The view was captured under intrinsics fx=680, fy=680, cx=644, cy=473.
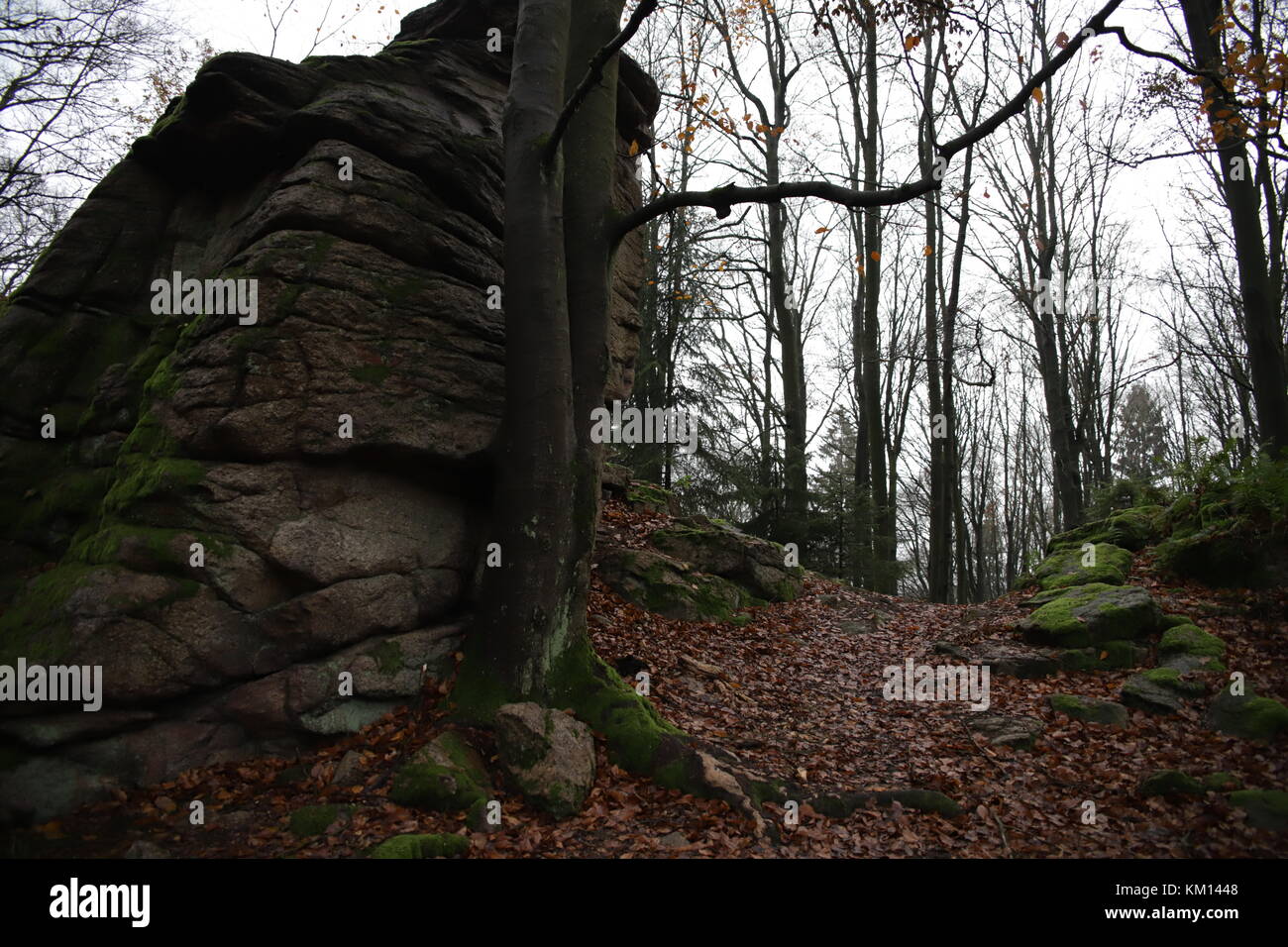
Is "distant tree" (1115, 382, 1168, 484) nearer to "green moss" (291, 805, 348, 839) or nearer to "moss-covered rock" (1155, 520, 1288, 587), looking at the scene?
"moss-covered rock" (1155, 520, 1288, 587)

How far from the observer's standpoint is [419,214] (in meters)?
7.29

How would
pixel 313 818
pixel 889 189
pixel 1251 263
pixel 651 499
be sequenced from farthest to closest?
1. pixel 651 499
2. pixel 1251 263
3. pixel 889 189
4. pixel 313 818

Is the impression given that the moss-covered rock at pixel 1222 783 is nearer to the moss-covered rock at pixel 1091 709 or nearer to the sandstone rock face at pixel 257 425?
the moss-covered rock at pixel 1091 709

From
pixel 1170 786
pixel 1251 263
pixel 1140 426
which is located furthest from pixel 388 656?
pixel 1140 426

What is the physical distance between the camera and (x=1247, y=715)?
5793 mm

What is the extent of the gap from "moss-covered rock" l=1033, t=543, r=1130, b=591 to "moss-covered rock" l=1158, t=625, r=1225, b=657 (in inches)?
79.3

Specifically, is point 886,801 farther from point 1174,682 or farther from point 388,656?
point 388,656

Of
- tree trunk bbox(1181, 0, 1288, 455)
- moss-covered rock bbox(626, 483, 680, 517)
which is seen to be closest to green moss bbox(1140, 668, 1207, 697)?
tree trunk bbox(1181, 0, 1288, 455)

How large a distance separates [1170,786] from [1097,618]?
11.2ft

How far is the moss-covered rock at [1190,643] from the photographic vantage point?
279 inches

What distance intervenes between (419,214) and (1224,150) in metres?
11.3

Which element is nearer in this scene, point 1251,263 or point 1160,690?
point 1160,690

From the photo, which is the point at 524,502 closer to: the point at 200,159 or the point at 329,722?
the point at 329,722

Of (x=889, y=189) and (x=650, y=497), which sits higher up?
(x=889, y=189)
